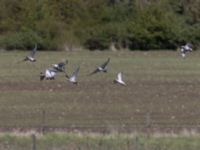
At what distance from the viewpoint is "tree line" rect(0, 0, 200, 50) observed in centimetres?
7800

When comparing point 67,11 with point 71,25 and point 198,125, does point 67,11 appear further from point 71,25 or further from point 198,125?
point 198,125

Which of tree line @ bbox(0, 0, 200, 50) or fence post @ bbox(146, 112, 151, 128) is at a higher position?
tree line @ bbox(0, 0, 200, 50)

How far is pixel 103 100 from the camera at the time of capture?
113 ft

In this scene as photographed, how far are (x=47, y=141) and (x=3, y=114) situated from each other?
720 cm

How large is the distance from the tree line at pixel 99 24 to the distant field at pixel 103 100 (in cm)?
2775

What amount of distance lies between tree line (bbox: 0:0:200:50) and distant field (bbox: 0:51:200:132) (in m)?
27.7

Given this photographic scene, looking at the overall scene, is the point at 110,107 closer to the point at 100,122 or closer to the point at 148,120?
the point at 100,122

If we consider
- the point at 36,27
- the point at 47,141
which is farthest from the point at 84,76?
the point at 36,27

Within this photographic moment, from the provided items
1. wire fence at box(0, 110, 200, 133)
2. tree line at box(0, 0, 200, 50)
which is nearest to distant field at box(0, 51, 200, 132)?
wire fence at box(0, 110, 200, 133)

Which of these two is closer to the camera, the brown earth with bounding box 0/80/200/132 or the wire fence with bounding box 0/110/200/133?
the wire fence with bounding box 0/110/200/133

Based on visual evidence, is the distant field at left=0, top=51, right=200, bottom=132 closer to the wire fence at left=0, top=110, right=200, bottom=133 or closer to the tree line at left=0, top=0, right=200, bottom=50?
the wire fence at left=0, top=110, right=200, bottom=133

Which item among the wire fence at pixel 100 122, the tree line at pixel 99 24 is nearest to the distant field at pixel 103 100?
the wire fence at pixel 100 122

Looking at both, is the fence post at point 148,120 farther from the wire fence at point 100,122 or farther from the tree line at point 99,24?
the tree line at point 99,24

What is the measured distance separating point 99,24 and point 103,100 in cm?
4844
